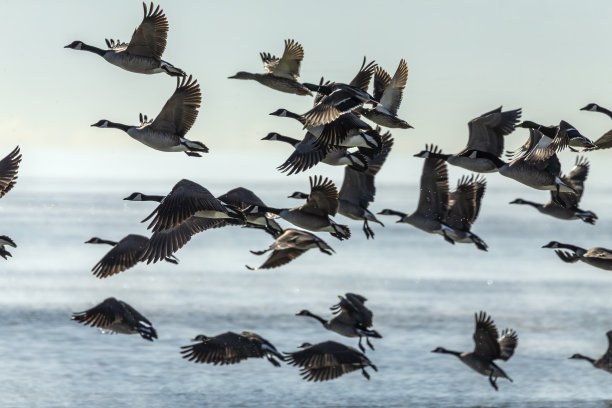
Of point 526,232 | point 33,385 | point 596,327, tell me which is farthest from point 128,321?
point 526,232

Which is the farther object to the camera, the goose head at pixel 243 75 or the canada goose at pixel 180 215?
the goose head at pixel 243 75

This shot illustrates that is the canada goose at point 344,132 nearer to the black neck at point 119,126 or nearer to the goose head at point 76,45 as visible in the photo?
the black neck at point 119,126

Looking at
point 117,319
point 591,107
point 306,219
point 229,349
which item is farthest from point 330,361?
point 591,107

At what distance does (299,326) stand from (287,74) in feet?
52.0

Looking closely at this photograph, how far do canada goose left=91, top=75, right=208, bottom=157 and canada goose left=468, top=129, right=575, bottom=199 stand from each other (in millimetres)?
4050

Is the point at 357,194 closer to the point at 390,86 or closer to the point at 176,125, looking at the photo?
the point at 390,86

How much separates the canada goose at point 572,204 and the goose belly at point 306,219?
3558 millimetres

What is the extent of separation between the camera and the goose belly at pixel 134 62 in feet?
49.6

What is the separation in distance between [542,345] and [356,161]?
1581 cm

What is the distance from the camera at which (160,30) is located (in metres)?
15.1

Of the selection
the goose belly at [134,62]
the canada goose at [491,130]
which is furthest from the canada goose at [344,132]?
the canada goose at [491,130]

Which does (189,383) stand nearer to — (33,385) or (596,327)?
(33,385)

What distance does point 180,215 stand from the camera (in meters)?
12.8

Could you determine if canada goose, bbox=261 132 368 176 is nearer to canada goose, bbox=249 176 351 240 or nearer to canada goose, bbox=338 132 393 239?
canada goose, bbox=249 176 351 240
